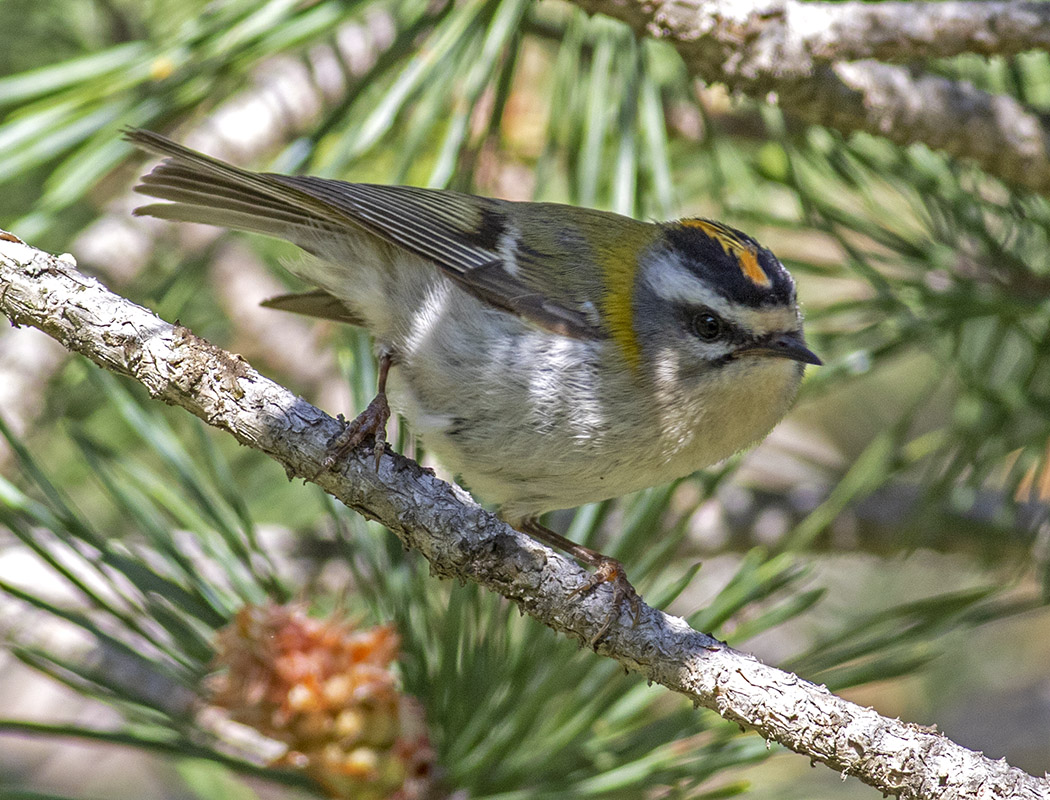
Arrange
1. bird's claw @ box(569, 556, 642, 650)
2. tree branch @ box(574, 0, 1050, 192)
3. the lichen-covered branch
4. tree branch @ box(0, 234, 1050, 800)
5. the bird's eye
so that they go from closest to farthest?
1. tree branch @ box(0, 234, 1050, 800)
2. bird's claw @ box(569, 556, 642, 650)
3. tree branch @ box(574, 0, 1050, 192)
4. the bird's eye
5. the lichen-covered branch

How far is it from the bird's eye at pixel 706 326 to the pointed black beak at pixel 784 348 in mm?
60

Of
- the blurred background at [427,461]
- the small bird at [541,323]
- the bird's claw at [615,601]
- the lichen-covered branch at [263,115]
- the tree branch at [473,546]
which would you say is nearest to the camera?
the tree branch at [473,546]

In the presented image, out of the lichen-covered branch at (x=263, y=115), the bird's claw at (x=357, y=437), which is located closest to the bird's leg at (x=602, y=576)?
the bird's claw at (x=357, y=437)

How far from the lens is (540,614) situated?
3.66 feet

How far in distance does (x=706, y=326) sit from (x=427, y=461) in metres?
0.62

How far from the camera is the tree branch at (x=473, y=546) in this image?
95 centimetres

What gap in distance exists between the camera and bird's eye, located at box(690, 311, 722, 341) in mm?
1687

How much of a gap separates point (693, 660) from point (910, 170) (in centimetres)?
118

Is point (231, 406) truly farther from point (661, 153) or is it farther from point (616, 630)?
point (661, 153)

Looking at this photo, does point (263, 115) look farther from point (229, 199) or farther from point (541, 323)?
point (541, 323)

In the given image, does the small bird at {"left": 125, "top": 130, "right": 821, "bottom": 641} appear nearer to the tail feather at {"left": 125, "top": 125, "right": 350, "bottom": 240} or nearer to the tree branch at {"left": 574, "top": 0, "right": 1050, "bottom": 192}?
the tail feather at {"left": 125, "top": 125, "right": 350, "bottom": 240}

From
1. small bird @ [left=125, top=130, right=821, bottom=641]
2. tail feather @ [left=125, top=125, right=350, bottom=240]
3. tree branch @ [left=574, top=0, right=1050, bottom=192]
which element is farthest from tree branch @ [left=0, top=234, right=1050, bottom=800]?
tree branch @ [left=574, top=0, right=1050, bottom=192]

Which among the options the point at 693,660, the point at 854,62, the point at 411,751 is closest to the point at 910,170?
the point at 854,62

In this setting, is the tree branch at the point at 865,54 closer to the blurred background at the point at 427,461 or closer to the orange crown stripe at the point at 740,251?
the blurred background at the point at 427,461
